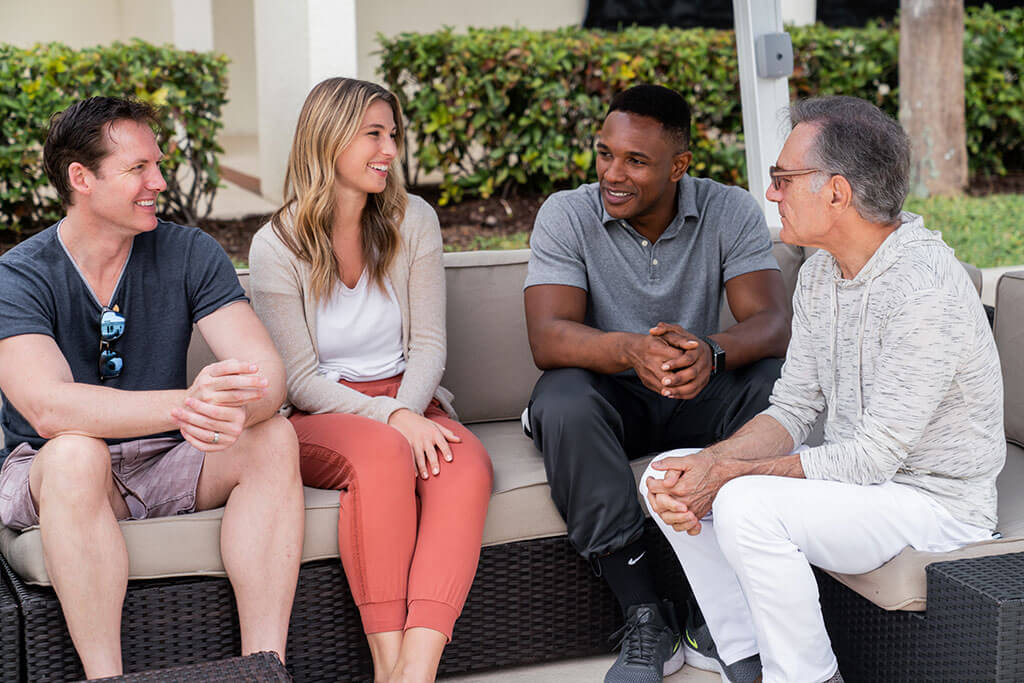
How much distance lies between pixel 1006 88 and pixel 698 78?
2336 mm

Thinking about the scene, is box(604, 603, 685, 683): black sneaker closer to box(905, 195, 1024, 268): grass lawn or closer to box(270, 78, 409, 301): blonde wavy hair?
box(270, 78, 409, 301): blonde wavy hair

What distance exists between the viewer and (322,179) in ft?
9.23

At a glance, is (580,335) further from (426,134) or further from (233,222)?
(233,222)

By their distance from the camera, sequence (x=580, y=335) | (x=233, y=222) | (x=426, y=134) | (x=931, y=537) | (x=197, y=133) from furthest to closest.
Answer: (x=233, y=222)
(x=426, y=134)
(x=197, y=133)
(x=580, y=335)
(x=931, y=537)

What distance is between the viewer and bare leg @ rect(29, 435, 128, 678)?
84.7 inches

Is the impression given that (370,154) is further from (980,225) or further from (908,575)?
(980,225)

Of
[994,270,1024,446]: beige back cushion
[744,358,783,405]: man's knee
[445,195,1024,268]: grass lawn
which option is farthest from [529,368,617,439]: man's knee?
[445,195,1024,268]: grass lawn

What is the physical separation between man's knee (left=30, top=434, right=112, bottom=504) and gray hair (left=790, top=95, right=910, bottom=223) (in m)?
1.55

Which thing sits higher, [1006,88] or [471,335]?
[1006,88]

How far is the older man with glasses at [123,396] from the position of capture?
2186mm

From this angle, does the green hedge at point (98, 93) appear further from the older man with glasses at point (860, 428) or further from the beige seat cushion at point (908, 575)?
the beige seat cushion at point (908, 575)

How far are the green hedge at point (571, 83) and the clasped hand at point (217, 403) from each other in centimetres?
437

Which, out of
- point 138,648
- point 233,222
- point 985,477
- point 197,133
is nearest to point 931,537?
point 985,477

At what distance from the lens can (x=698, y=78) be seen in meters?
6.82
